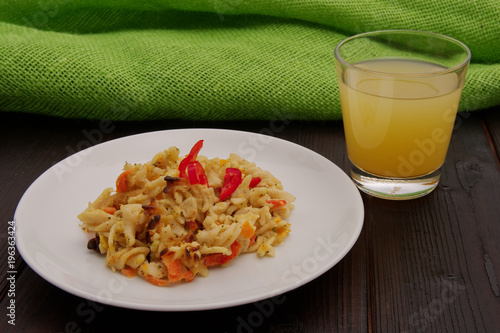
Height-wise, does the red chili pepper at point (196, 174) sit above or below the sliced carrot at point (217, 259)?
above

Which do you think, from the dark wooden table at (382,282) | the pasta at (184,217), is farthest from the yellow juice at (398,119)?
the pasta at (184,217)

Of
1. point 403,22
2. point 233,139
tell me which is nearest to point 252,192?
point 233,139

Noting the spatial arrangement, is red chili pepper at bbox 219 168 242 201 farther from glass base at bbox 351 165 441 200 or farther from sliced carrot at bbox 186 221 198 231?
glass base at bbox 351 165 441 200

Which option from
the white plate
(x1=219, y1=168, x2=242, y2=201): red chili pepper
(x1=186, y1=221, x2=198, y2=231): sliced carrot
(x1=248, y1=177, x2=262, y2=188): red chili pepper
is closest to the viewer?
the white plate

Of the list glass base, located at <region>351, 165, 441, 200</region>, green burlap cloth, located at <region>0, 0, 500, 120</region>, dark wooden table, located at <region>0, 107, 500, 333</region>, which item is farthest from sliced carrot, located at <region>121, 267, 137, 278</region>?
green burlap cloth, located at <region>0, 0, 500, 120</region>

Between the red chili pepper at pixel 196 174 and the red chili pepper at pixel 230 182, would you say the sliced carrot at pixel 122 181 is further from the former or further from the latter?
the red chili pepper at pixel 230 182

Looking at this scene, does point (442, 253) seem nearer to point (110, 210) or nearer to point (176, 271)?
point (176, 271)

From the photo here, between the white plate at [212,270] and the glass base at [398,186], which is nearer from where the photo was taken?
the white plate at [212,270]
